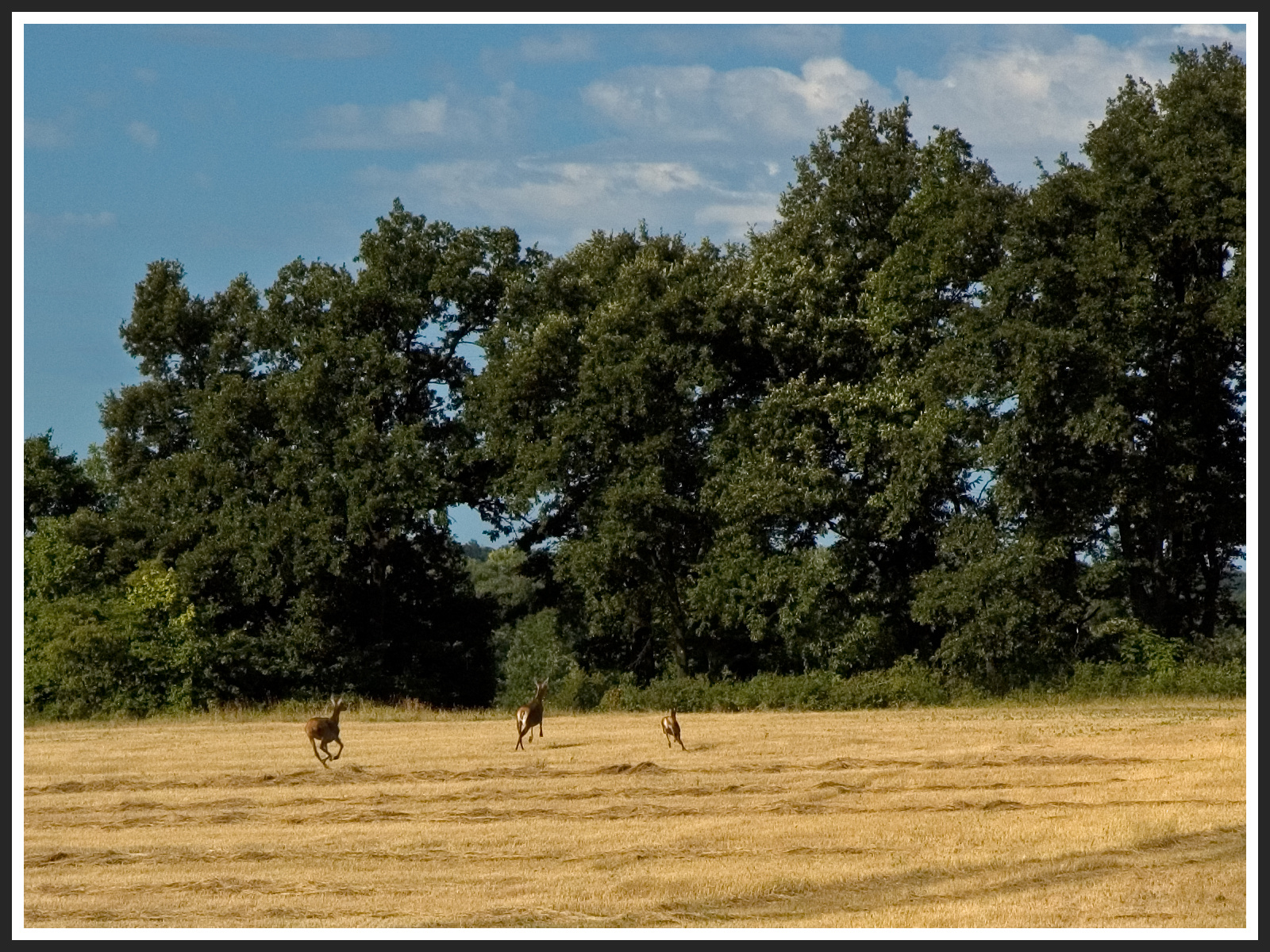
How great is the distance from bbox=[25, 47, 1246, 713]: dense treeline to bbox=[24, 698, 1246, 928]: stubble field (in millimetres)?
10626

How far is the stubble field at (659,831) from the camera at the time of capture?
50.2 feet

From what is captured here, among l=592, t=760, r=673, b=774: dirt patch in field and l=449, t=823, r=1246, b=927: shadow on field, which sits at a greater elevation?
l=592, t=760, r=673, b=774: dirt patch in field

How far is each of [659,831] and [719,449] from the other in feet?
83.7

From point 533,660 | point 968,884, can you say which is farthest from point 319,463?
point 968,884

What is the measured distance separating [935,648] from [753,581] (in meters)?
4.68

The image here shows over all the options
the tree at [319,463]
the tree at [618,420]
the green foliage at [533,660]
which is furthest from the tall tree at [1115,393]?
the tree at [319,463]

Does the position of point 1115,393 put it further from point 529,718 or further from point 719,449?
point 529,718

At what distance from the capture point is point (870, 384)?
4356cm

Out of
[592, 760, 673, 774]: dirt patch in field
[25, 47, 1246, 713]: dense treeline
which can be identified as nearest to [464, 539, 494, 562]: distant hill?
[25, 47, 1246, 713]: dense treeline

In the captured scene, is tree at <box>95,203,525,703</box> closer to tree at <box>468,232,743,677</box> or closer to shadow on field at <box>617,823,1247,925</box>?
tree at <box>468,232,743,677</box>

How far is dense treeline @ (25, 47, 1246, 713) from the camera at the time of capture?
40406 mm

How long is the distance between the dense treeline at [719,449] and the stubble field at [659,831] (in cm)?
1063

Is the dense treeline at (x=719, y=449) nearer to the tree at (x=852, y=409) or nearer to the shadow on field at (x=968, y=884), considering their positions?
the tree at (x=852, y=409)

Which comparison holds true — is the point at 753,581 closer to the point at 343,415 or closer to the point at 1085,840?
the point at 343,415
